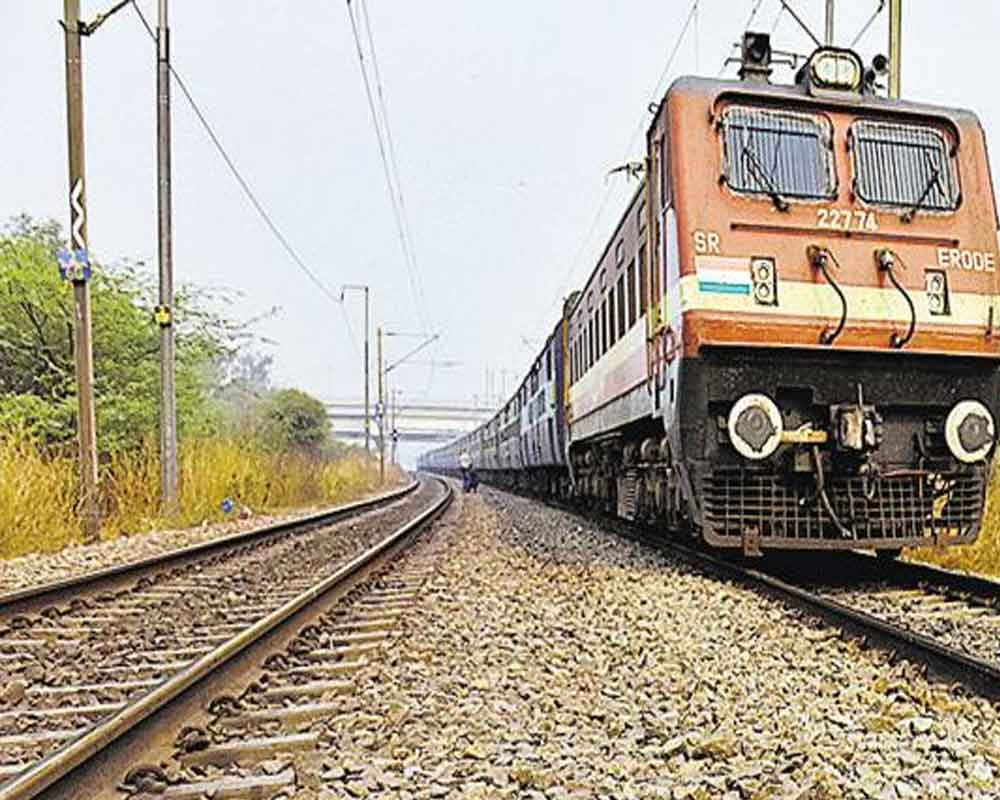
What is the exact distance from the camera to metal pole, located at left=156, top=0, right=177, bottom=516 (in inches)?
489

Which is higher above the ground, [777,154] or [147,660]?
[777,154]

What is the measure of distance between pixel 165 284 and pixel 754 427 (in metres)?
9.52

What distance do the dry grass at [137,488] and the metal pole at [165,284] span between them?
0.50 meters

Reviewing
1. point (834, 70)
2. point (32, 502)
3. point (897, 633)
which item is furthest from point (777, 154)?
point (32, 502)

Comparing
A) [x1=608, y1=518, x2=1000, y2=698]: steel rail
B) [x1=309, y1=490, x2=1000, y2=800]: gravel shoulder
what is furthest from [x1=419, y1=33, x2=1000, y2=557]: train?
[x1=309, y1=490, x2=1000, y2=800]: gravel shoulder

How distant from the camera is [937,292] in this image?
20.2 ft

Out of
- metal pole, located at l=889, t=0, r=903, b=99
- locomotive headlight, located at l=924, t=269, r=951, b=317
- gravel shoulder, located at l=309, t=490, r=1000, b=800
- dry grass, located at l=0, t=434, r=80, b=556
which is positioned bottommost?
gravel shoulder, located at l=309, t=490, r=1000, b=800

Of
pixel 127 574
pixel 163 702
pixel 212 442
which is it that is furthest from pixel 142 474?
pixel 163 702

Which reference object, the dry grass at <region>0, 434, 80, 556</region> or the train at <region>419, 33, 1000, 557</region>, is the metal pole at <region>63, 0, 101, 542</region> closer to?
the dry grass at <region>0, 434, 80, 556</region>

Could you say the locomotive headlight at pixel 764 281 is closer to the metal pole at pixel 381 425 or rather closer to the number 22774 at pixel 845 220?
the number 22774 at pixel 845 220

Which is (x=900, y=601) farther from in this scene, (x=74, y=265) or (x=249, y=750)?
(x=74, y=265)

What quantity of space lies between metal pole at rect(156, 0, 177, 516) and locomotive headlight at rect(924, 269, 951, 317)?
9.52m

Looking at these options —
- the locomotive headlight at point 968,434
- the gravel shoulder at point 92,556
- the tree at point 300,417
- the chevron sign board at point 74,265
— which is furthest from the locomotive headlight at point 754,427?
the tree at point 300,417

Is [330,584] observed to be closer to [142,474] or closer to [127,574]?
[127,574]
